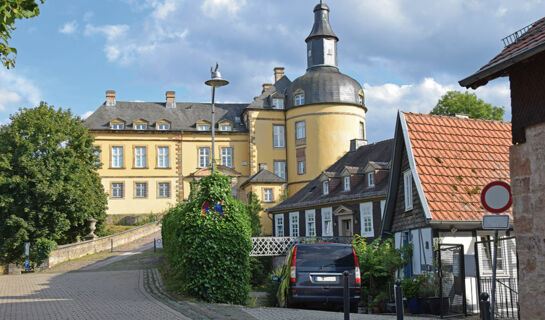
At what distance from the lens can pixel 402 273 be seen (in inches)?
824

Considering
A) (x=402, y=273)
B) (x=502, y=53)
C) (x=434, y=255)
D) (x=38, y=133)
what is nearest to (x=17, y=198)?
(x=38, y=133)

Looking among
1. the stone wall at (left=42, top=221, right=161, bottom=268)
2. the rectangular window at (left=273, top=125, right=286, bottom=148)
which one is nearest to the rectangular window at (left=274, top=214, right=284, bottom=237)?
the stone wall at (left=42, top=221, right=161, bottom=268)

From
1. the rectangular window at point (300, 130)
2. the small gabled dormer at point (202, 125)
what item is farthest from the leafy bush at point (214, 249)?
the small gabled dormer at point (202, 125)

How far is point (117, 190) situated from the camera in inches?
2343

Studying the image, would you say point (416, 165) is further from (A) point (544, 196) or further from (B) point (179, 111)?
(B) point (179, 111)

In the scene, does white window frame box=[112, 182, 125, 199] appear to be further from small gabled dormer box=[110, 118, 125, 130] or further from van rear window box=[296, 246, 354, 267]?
van rear window box=[296, 246, 354, 267]

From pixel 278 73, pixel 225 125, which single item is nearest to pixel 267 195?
pixel 225 125

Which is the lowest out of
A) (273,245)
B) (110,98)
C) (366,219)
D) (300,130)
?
(273,245)

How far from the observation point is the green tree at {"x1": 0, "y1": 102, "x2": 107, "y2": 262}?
135ft

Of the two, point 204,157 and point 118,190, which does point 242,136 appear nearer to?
point 204,157

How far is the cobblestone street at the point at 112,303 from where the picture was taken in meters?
12.6

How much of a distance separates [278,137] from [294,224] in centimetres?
2049

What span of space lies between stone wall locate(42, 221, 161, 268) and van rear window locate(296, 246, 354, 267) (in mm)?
23867

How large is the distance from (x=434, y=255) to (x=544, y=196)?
8731 mm
